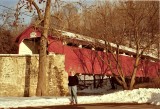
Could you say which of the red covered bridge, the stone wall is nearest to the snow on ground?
the stone wall

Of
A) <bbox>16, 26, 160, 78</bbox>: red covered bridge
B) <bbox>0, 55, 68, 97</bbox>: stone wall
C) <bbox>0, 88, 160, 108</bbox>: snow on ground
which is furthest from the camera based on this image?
<bbox>16, 26, 160, 78</bbox>: red covered bridge

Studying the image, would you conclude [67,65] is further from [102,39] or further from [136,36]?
[136,36]

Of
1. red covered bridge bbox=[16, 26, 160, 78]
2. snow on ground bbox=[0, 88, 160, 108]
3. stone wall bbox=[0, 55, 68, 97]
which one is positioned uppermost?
red covered bridge bbox=[16, 26, 160, 78]

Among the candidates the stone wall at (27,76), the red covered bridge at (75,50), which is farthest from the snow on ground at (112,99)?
the red covered bridge at (75,50)

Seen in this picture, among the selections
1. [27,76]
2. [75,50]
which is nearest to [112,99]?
[27,76]

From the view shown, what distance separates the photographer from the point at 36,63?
27.6 metres

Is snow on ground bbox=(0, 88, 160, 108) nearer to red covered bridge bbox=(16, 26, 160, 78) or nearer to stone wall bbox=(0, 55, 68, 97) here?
stone wall bbox=(0, 55, 68, 97)

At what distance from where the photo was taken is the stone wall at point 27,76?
1077 inches

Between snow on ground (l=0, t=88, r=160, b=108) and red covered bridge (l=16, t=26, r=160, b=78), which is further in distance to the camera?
red covered bridge (l=16, t=26, r=160, b=78)

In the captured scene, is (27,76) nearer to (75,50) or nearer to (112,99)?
(112,99)

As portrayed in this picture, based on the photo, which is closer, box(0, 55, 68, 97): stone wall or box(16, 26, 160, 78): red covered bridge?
box(0, 55, 68, 97): stone wall

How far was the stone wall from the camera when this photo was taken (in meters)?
27.3

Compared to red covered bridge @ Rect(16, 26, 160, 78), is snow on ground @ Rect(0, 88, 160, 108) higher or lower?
lower

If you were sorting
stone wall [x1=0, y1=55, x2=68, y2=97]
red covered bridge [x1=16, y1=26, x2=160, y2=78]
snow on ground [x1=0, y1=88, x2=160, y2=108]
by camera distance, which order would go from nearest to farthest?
snow on ground [x1=0, y1=88, x2=160, y2=108] < stone wall [x1=0, y1=55, x2=68, y2=97] < red covered bridge [x1=16, y1=26, x2=160, y2=78]
